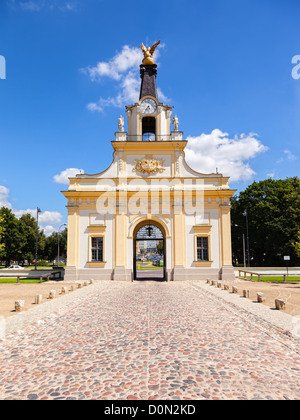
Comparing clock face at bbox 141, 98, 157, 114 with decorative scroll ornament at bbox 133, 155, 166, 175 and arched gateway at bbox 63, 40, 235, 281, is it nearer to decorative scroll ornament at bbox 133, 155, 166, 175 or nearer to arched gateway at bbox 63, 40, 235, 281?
arched gateway at bbox 63, 40, 235, 281

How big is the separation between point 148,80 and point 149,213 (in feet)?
47.1

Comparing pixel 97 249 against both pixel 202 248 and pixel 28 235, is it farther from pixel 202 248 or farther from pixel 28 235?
pixel 28 235

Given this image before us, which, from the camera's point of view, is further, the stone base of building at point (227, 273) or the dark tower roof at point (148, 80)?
the dark tower roof at point (148, 80)

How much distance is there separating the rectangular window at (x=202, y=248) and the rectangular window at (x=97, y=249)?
862 centimetres

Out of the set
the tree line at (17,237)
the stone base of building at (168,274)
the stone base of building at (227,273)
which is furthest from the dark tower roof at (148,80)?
the tree line at (17,237)

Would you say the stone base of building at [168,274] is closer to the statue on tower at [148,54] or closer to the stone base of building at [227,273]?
the stone base of building at [227,273]

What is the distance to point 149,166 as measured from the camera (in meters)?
27.0

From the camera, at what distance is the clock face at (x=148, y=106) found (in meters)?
28.9

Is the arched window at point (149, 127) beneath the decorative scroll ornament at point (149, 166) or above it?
above

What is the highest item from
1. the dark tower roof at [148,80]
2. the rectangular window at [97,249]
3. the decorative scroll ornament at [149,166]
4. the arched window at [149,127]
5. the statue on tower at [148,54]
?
the statue on tower at [148,54]

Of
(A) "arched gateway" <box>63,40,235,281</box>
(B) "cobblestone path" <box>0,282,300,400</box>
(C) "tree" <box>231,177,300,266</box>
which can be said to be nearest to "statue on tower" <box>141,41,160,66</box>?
(A) "arched gateway" <box>63,40,235,281</box>

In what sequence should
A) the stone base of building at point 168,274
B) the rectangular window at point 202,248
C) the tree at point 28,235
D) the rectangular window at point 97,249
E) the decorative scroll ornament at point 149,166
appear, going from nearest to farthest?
the stone base of building at point 168,274, the rectangular window at point 202,248, the rectangular window at point 97,249, the decorative scroll ornament at point 149,166, the tree at point 28,235

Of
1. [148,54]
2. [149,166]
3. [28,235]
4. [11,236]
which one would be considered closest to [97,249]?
[149,166]

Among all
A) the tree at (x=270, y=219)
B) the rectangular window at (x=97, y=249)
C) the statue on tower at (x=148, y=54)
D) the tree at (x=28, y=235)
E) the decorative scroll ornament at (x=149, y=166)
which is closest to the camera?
the rectangular window at (x=97, y=249)
